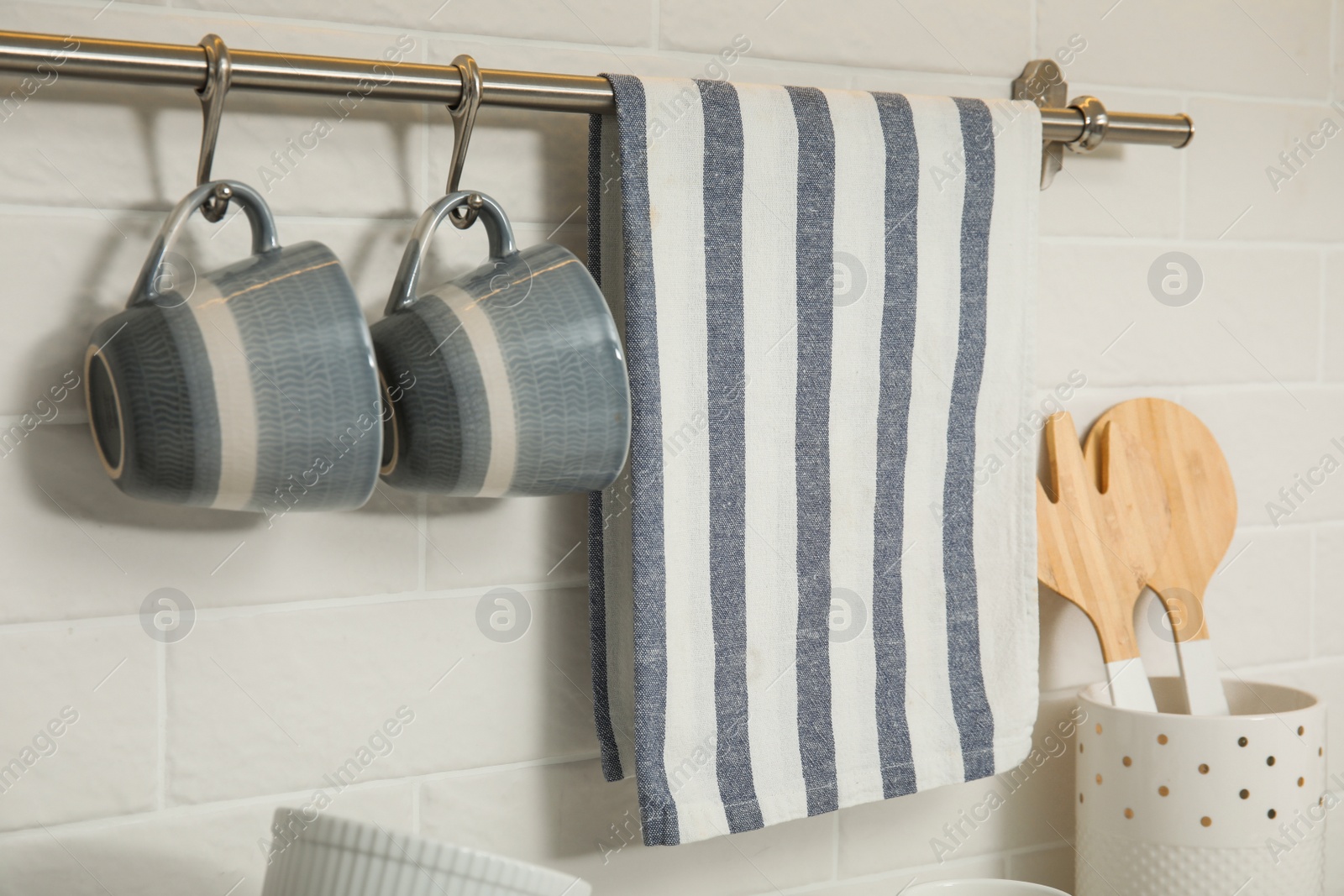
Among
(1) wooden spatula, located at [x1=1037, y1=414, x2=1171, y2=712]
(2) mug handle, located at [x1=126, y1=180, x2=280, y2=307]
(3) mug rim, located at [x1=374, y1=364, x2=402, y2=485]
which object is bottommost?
(1) wooden spatula, located at [x1=1037, y1=414, x2=1171, y2=712]

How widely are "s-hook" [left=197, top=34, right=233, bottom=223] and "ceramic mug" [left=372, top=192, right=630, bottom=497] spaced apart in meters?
0.09

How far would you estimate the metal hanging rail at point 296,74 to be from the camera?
0.50 metres

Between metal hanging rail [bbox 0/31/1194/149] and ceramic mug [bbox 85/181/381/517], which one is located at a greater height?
metal hanging rail [bbox 0/31/1194/149]

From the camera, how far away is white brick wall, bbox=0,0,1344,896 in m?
0.56

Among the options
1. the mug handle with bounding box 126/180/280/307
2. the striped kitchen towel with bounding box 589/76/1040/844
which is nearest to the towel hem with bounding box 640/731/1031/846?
the striped kitchen towel with bounding box 589/76/1040/844

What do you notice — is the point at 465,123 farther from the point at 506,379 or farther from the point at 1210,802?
the point at 1210,802

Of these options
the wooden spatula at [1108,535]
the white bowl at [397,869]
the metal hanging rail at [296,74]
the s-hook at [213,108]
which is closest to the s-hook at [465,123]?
the metal hanging rail at [296,74]

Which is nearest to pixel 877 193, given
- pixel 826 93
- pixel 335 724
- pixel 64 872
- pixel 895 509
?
pixel 826 93

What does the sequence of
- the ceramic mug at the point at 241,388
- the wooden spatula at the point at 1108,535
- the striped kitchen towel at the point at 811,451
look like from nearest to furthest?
the ceramic mug at the point at 241,388 → the striped kitchen towel at the point at 811,451 → the wooden spatula at the point at 1108,535

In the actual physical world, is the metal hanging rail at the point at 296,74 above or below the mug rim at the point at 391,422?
above

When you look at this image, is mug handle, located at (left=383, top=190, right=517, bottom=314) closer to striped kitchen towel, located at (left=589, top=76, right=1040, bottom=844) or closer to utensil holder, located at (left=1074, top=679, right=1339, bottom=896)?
striped kitchen towel, located at (left=589, top=76, right=1040, bottom=844)

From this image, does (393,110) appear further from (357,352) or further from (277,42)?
(357,352)

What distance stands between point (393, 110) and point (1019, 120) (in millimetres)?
368

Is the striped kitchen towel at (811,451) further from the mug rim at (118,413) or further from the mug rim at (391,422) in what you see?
the mug rim at (118,413)
